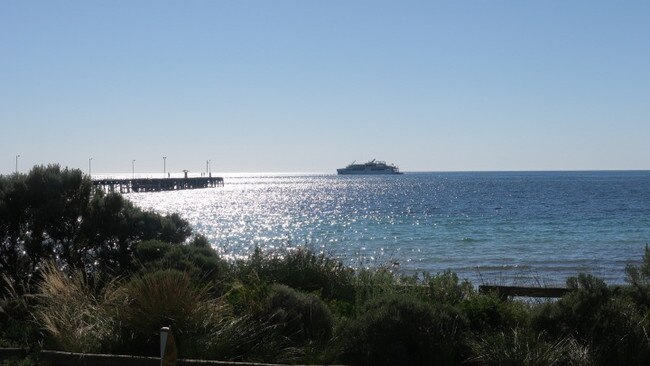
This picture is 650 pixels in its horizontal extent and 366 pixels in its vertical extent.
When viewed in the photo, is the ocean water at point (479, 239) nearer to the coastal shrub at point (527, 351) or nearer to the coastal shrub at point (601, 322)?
the coastal shrub at point (601, 322)

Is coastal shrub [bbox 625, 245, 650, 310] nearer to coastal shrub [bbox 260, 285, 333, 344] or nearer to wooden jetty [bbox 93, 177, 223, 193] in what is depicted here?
coastal shrub [bbox 260, 285, 333, 344]

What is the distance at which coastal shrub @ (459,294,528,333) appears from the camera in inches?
372

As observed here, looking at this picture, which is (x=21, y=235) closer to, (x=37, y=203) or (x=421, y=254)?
(x=37, y=203)

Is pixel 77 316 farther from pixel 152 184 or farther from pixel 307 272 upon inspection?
pixel 152 184

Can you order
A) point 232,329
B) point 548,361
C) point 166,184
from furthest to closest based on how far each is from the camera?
1. point 166,184
2. point 232,329
3. point 548,361

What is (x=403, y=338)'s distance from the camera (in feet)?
28.2

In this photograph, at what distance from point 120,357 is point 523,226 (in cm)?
4185

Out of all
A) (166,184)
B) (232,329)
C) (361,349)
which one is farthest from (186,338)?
(166,184)

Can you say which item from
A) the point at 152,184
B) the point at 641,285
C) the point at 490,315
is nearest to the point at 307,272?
the point at 490,315


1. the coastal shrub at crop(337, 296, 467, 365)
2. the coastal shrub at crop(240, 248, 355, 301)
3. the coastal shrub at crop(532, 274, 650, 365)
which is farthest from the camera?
the coastal shrub at crop(240, 248, 355, 301)

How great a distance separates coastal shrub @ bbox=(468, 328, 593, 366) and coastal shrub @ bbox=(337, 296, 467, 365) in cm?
35

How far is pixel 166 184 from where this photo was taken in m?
126

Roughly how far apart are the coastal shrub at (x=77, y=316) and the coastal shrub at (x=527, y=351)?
4008mm

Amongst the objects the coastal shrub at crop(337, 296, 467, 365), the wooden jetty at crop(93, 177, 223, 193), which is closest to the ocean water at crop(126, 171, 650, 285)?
the coastal shrub at crop(337, 296, 467, 365)
